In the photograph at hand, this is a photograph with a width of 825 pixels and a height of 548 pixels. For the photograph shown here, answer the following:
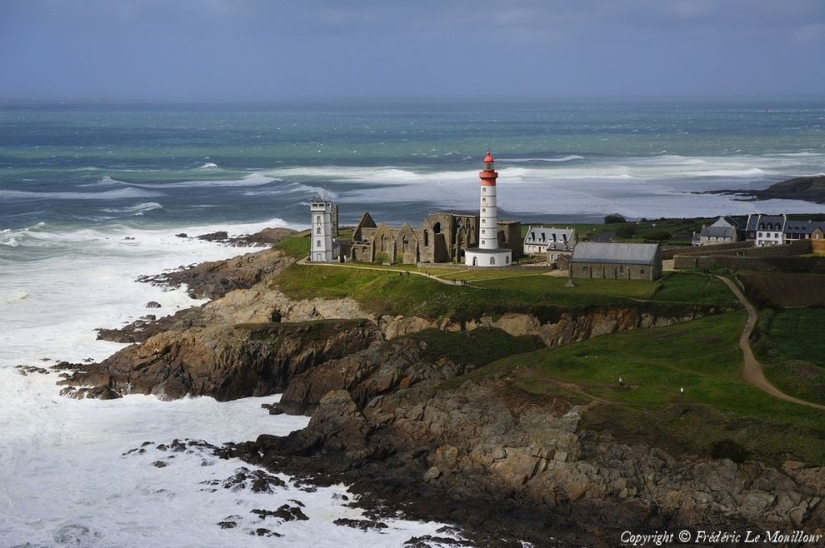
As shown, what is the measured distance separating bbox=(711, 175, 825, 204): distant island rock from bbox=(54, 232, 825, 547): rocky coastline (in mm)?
73650

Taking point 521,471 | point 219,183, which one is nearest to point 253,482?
point 521,471

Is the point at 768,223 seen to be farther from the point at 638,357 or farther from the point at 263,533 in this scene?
the point at 263,533

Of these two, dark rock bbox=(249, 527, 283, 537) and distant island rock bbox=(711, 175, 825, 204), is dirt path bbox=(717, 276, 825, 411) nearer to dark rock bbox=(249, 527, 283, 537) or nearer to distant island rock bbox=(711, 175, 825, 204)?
dark rock bbox=(249, 527, 283, 537)

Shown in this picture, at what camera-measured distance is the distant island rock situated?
129m

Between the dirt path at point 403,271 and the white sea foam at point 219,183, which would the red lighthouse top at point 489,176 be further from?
the white sea foam at point 219,183

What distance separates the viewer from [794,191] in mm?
134125

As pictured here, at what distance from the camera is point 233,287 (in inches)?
3255

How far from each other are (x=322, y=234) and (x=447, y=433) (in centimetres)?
3326

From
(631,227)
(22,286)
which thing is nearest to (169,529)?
(22,286)

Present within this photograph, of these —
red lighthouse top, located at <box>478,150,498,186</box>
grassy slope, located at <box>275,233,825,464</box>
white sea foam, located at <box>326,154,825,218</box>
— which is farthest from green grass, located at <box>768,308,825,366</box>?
white sea foam, located at <box>326,154,825,218</box>

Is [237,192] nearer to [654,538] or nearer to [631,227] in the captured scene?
[631,227]

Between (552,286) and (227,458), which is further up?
(552,286)

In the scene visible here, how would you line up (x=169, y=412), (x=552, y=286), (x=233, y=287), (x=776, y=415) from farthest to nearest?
(x=233, y=287) → (x=552, y=286) → (x=169, y=412) → (x=776, y=415)

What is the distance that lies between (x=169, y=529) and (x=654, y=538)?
55.0ft
